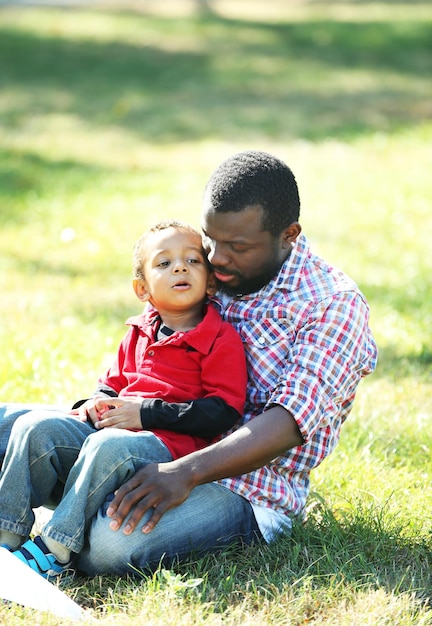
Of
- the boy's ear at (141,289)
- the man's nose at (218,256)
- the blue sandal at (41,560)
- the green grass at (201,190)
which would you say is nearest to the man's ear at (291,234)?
the man's nose at (218,256)

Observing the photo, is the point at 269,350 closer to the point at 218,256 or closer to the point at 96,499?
the point at 218,256

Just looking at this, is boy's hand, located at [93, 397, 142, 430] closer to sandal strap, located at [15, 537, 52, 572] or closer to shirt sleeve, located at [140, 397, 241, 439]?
shirt sleeve, located at [140, 397, 241, 439]

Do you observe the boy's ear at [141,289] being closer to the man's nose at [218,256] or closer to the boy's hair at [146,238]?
the boy's hair at [146,238]

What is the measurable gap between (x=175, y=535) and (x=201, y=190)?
617cm

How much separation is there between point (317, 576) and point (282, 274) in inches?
39.1

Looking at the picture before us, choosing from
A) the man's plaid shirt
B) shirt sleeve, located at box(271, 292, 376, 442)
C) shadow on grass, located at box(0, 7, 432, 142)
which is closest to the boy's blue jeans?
the man's plaid shirt

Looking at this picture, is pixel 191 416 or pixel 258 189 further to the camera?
pixel 258 189

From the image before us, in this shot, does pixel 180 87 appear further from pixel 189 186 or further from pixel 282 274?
pixel 282 274

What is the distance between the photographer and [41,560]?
10.5ft

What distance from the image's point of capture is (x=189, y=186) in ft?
30.5

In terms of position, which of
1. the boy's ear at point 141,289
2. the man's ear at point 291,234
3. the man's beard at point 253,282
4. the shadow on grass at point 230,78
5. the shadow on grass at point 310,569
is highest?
the shadow on grass at point 230,78

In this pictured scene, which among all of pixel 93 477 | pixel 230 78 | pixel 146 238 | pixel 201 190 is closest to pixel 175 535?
pixel 93 477

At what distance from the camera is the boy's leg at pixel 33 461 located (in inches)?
127

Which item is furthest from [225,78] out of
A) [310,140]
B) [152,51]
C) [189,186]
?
[189,186]
